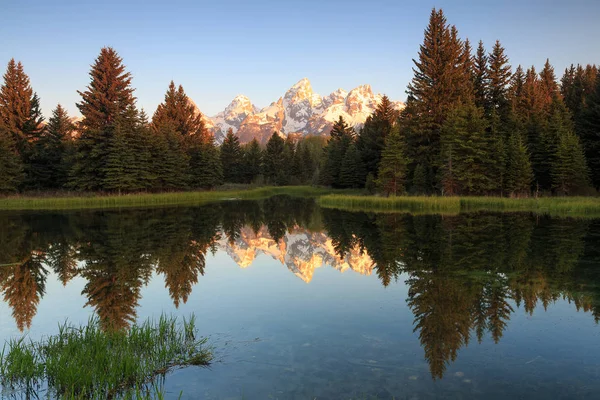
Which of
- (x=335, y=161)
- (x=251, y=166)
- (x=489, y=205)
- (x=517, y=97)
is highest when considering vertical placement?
(x=517, y=97)

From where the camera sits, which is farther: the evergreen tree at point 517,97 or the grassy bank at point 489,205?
the evergreen tree at point 517,97

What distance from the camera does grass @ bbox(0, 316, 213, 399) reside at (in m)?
5.89

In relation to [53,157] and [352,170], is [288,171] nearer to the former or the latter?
[352,170]

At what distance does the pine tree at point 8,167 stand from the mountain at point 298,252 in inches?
1301

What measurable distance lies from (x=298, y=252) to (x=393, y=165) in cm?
2656

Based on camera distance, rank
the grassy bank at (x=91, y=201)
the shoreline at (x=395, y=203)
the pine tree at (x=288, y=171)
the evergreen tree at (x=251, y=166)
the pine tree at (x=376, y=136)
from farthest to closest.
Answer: the pine tree at (x=288, y=171), the evergreen tree at (x=251, y=166), the pine tree at (x=376, y=136), the grassy bank at (x=91, y=201), the shoreline at (x=395, y=203)

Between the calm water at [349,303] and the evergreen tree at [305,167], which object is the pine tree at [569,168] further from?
the evergreen tree at [305,167]

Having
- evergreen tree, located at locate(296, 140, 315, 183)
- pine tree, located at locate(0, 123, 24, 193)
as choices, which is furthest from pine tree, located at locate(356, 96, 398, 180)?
pine tree, located at locate(0, 123, 24, 193)

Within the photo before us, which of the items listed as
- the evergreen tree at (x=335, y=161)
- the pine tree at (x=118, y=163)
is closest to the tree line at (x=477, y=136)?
the evergreen tree at (x=335, y=161)

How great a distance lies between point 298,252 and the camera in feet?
60.2

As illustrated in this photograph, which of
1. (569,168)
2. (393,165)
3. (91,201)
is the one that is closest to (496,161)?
(569,168)

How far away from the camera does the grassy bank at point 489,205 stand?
98.0 feet

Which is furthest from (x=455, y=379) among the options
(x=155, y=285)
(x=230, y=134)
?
(x=230, y=134)

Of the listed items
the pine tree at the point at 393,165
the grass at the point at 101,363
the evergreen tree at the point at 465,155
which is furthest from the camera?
the pine tree at the point at 393,165
